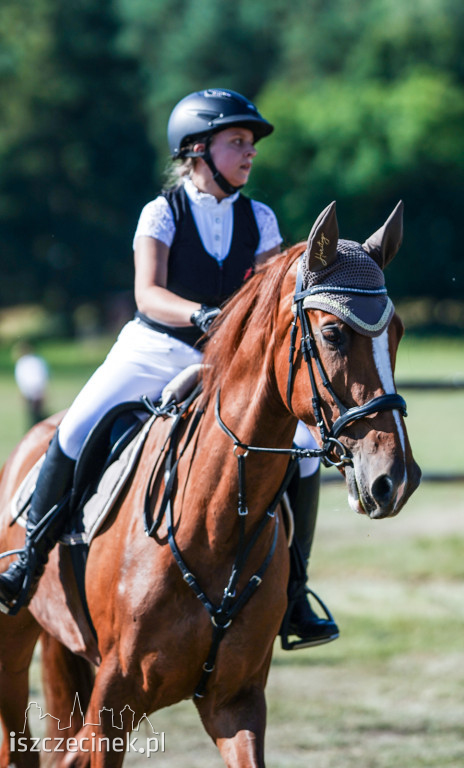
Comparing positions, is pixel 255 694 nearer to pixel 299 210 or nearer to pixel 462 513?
pixel 462 513

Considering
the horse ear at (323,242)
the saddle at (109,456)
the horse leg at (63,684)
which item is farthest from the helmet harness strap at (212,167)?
the horse leg at (63,684)

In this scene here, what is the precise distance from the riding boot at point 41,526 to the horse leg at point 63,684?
2.46ft

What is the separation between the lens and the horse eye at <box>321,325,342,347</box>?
10.4ft

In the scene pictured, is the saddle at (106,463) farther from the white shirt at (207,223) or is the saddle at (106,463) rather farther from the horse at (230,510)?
the white shirt at (207,223)

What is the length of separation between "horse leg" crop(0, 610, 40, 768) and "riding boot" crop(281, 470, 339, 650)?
4.32ft

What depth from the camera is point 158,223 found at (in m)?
4.19

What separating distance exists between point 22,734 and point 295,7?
6380cm

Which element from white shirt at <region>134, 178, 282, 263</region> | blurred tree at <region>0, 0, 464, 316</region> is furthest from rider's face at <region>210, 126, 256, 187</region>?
blurred tree at <region>0, 0, 464, 316</region>

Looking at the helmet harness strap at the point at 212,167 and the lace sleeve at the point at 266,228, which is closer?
the helmet harness strap at the point at 212,167

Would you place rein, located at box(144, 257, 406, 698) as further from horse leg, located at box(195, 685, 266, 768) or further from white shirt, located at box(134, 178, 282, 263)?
white shirt, located at box(134, 178, 282, 263)

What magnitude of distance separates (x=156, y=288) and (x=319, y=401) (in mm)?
1081

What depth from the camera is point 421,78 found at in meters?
53.2

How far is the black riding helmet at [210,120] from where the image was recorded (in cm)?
423

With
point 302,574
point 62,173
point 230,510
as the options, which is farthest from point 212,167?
point 62,173
